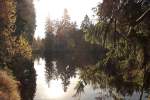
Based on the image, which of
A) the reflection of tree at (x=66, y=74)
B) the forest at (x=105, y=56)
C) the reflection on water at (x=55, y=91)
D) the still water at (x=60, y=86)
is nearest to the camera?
the forest at (x=105, y=56)

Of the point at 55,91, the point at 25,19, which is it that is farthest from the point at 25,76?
the point at 25,19

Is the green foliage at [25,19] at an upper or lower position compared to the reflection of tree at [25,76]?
upper

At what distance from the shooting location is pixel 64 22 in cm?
9894

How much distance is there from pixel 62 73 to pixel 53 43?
136ft

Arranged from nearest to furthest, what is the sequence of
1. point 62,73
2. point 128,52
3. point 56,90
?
point 128,52 < point 56,90 < point 62,73

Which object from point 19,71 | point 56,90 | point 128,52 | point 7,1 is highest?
point 7,1

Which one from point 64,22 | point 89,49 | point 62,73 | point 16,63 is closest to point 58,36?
point 64,22

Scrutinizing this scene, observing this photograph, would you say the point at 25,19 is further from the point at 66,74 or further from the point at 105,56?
the point at 105,56

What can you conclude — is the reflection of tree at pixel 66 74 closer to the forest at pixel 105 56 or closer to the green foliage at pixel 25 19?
the forest at pixel 105 56

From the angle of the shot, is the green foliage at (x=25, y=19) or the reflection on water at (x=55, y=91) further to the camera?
the green foliage at (x=25, y=19)

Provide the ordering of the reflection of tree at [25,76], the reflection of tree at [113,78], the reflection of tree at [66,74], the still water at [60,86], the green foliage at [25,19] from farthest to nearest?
1. the green foliage at [25,19]
2. the reflection of tree at [66,74]
3. the still water at [60,86]
4. the reflection of tree at [25,76]
5. the reflection of tree at [113,78]

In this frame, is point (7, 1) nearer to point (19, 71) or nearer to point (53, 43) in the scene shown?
point (19, 71)

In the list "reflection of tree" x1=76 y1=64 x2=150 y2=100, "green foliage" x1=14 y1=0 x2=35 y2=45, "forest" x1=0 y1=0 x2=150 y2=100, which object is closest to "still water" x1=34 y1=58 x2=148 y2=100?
"forest" x1=0 y1=0 x2=150 y2=100

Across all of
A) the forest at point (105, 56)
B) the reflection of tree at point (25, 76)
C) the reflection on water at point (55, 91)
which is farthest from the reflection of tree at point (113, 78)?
the reflection of tree at point (25, 76)
